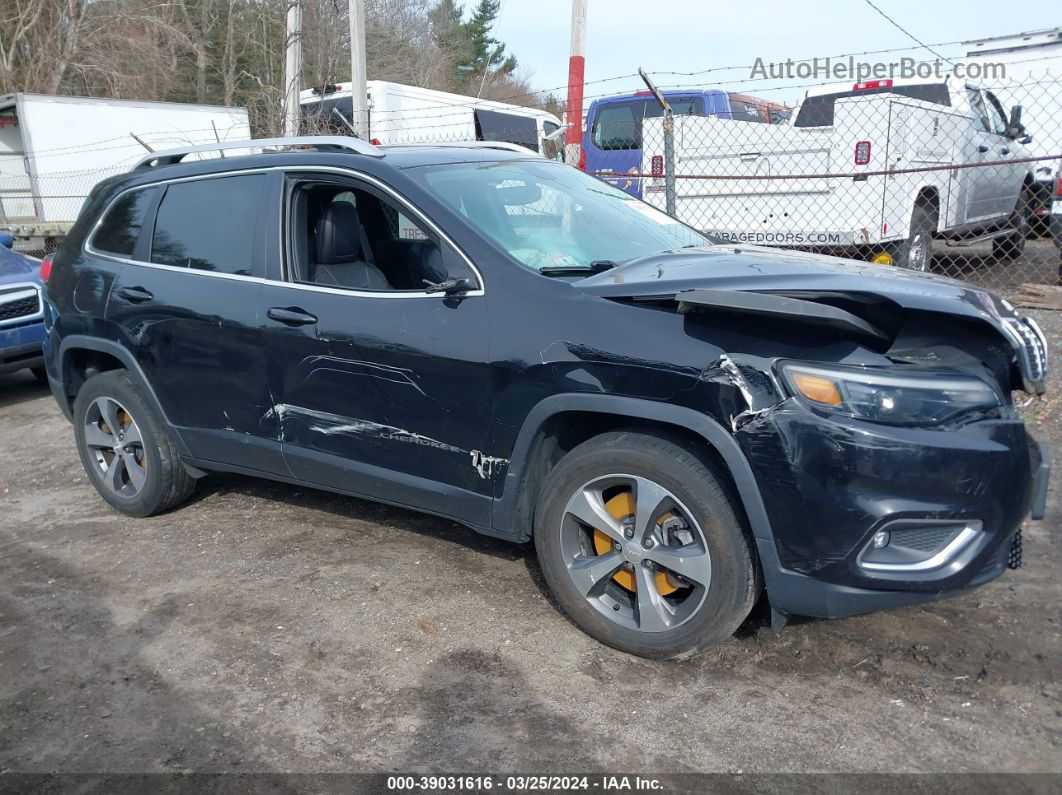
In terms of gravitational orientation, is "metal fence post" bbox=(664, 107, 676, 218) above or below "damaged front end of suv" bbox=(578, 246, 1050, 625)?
above

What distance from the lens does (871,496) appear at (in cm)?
273

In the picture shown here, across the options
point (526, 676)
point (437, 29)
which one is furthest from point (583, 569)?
point (437, 29)

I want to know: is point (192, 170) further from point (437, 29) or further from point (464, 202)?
point (437, 29)

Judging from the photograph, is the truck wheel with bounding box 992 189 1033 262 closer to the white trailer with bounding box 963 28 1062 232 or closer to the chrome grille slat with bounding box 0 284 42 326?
the white trailer with bounding box 963 28 1062 232

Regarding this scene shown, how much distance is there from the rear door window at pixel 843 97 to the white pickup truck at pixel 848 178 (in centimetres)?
9

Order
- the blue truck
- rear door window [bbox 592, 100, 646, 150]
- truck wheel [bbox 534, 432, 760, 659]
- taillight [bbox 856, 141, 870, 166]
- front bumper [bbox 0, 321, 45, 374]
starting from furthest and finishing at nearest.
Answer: rear door window [bbox 592, 100, 646, 150]
the blue truck
taillight [bbox 856, 141, 870, 166]
front bumper [bbox 0, 321, 45, 374]
truck wheel [bbox 534, 432, 760, 659]

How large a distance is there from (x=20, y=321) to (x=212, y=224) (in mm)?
4168

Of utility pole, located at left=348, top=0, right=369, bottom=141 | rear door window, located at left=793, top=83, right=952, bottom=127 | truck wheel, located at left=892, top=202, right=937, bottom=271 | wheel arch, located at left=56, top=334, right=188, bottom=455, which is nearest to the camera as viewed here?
wheel arch, located at left=56, top=334, right=188, bottom=455

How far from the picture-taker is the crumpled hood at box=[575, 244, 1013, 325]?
9.36 ft

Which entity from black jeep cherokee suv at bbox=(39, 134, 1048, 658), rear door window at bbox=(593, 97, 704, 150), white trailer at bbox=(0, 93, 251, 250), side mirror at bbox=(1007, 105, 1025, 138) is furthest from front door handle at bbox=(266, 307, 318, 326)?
white trailer at bbox=(0, 93, 251, 250)

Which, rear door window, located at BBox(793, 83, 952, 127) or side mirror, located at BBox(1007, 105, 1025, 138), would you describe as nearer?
rear door window, located at BBox(793, 83, 952, 127)

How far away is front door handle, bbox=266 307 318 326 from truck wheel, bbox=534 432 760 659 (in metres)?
1.28

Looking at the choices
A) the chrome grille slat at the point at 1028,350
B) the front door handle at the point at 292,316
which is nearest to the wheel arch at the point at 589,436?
the chrome grille slat at the point at 1028,350

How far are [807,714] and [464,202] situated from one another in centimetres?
232
